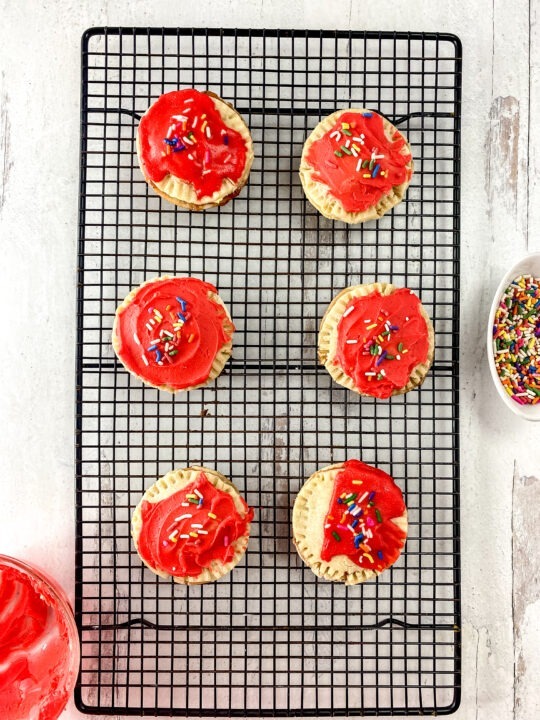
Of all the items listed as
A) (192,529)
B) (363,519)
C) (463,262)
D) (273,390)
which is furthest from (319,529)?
(463,262)

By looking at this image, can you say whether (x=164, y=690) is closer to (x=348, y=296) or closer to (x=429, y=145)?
(x=348, y=296)

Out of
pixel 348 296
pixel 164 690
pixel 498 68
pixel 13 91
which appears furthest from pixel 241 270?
pixel 164 690

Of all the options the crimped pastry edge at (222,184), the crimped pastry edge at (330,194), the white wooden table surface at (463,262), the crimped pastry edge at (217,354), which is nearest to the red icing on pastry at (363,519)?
the white wooden table surface at (463,262)

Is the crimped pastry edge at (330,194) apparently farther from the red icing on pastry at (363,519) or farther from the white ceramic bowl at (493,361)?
the red icing on pastry at (363,519)

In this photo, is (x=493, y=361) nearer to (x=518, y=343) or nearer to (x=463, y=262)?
(x=518, y=343)

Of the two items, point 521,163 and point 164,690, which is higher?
point 521,163

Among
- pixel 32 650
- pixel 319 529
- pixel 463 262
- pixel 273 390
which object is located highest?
pixel 463 262
